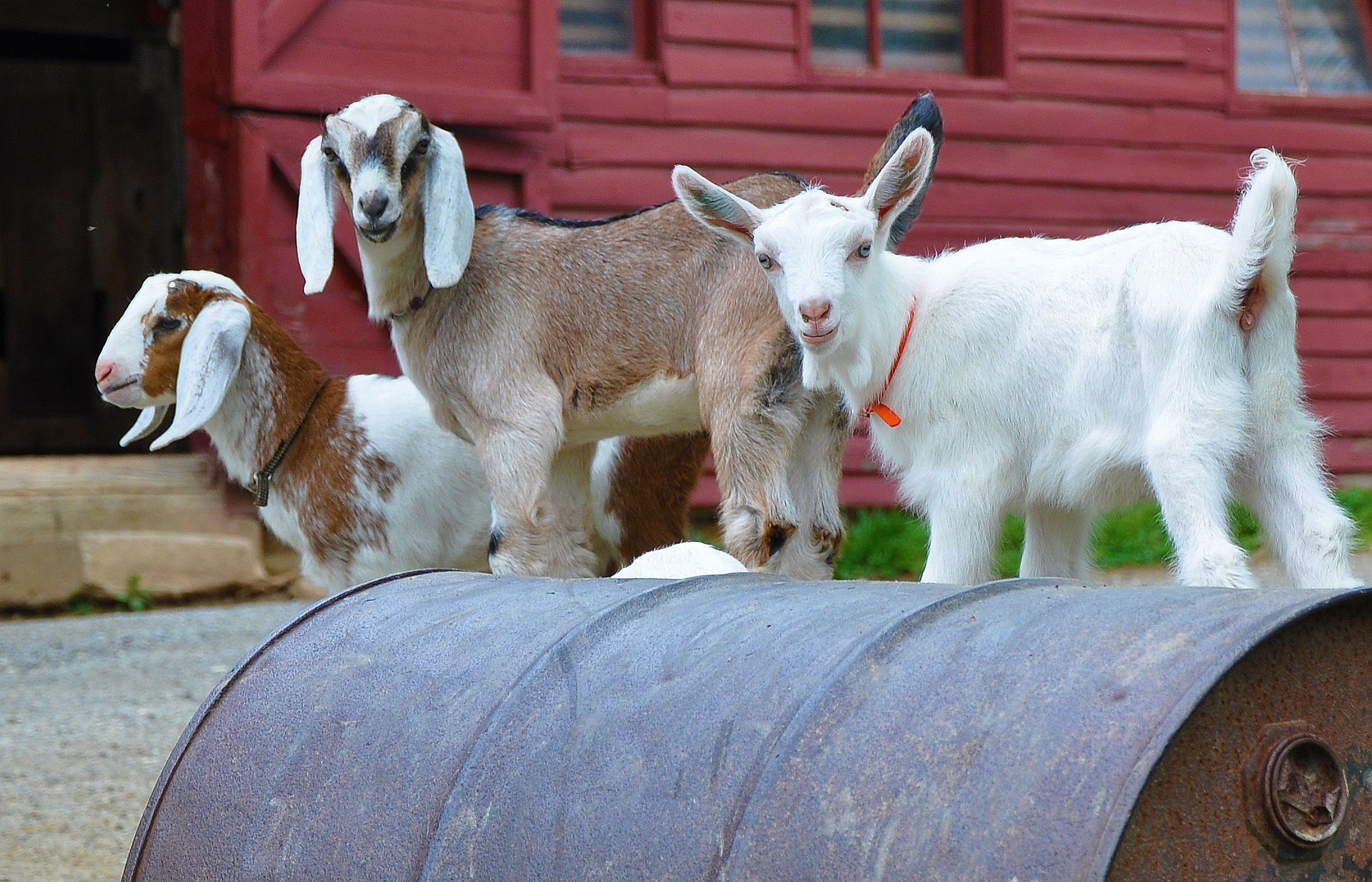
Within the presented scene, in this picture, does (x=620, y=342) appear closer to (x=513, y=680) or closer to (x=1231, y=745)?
(x=513, y=680)

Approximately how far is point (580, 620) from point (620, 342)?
1743 millimetres

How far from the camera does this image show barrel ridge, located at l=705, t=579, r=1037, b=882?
199cm

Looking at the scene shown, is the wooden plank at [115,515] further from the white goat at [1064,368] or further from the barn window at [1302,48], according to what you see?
the barn window at [1302,48]

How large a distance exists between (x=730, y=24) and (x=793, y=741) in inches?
258

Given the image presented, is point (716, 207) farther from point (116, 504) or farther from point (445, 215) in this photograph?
point (116, 504)

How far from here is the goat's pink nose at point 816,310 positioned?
299cm

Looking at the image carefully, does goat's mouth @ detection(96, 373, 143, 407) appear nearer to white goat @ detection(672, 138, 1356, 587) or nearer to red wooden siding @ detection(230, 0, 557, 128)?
white goat @ detection(672, 138, 1356, 587)

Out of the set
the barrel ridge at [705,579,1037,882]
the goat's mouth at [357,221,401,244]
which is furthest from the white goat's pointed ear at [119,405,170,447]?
the barrel ridge at [705,579,1037,882]

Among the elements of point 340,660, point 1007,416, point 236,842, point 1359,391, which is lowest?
point 1359,391

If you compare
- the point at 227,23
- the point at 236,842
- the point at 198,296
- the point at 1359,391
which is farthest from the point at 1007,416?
the point at 1359,391

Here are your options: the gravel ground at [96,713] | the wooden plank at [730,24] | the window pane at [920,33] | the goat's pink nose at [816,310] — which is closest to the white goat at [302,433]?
the gravel ground at [96,713]

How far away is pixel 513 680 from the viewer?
95.8 inches

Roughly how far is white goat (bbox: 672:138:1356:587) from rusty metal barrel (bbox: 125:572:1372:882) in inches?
25.1

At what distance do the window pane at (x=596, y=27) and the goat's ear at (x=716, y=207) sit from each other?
482 cm
